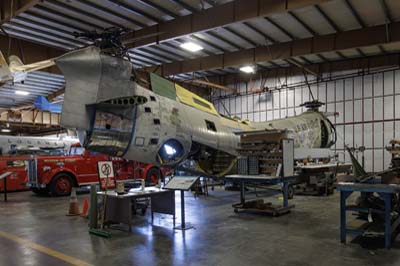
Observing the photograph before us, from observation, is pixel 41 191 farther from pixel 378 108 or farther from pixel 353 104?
pixel 378 108

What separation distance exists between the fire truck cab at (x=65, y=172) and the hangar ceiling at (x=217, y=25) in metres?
5.11

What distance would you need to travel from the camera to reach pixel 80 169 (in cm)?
1502

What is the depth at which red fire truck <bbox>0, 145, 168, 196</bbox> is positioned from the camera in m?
14.2

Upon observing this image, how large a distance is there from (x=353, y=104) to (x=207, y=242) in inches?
683

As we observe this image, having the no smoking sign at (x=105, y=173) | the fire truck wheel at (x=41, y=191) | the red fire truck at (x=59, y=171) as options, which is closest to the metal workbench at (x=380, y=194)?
the no smoking sign at (x=105, y=173)

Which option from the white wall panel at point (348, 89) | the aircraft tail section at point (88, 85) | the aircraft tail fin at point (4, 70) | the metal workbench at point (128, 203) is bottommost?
the metal workbench at point (128, 203)

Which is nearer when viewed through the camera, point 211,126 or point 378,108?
point 211,126

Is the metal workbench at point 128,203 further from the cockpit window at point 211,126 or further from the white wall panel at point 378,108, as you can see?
the white wall panel at point 378,108

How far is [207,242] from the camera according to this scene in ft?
21.3

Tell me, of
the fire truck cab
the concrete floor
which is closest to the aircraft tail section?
the concrete floor

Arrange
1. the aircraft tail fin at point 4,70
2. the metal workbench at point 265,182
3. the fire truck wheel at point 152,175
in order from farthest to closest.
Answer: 1. the fire truck wheel at point 152,175
2. the aircraft tail fin at point 4,70
3. the metal workbench at point 265,182

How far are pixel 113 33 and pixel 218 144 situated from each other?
4.76 meters

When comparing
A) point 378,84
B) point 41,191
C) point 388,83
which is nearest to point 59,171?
point 41,191

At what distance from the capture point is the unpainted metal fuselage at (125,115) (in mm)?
6828
